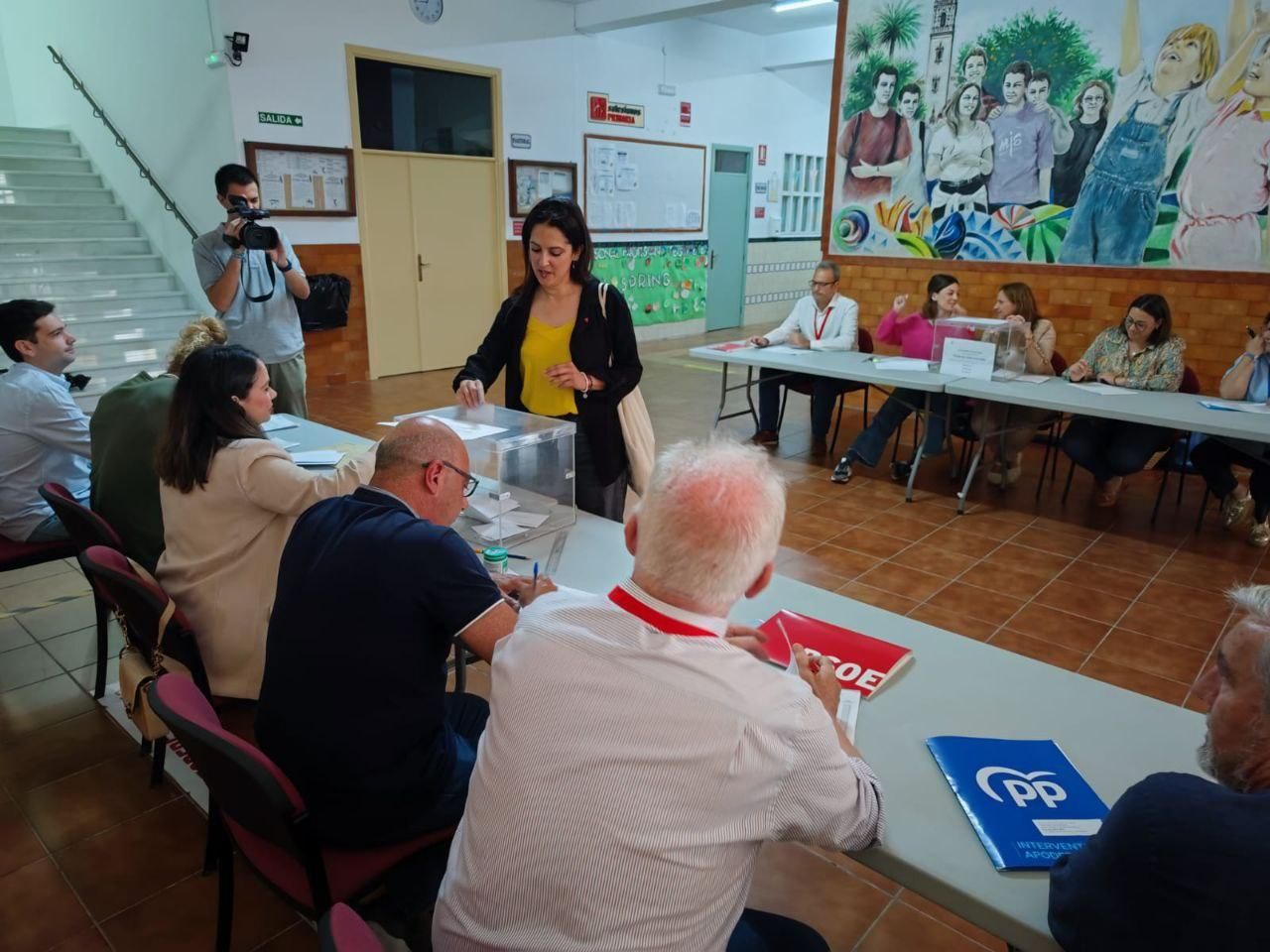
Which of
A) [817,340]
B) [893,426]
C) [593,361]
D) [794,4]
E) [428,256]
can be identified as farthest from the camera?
[794,4]

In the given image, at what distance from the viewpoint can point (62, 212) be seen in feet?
23.3

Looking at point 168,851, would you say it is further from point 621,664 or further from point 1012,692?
point 1012,692

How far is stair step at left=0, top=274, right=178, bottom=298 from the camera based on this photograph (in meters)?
6.23

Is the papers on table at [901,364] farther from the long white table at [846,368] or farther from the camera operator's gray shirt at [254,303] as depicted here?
the camera operator's gray shirt at [254,303]

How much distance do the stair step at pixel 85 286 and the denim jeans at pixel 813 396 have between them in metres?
5.16

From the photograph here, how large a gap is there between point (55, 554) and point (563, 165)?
7133 millimetres

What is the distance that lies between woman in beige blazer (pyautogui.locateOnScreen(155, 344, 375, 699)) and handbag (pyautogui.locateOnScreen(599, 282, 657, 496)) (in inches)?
36.9

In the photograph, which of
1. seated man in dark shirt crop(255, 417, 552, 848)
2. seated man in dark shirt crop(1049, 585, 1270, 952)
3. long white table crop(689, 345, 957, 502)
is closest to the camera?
seated man in dark shirt crop(1049, 585, 1270, 952)

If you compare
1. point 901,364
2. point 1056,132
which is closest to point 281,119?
point 901,364

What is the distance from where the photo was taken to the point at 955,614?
3416 millimetres

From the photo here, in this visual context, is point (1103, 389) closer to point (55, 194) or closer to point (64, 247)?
point (64, 247)

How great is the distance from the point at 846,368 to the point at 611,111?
18.7ft

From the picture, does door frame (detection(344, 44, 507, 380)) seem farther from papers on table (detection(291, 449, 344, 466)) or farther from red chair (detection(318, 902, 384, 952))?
red chair (detection(318, 902, 384, 952))

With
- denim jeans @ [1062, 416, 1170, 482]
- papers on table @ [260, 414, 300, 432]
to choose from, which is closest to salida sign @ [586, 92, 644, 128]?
denim jeans @ [1062, 416, 1170, 482]
